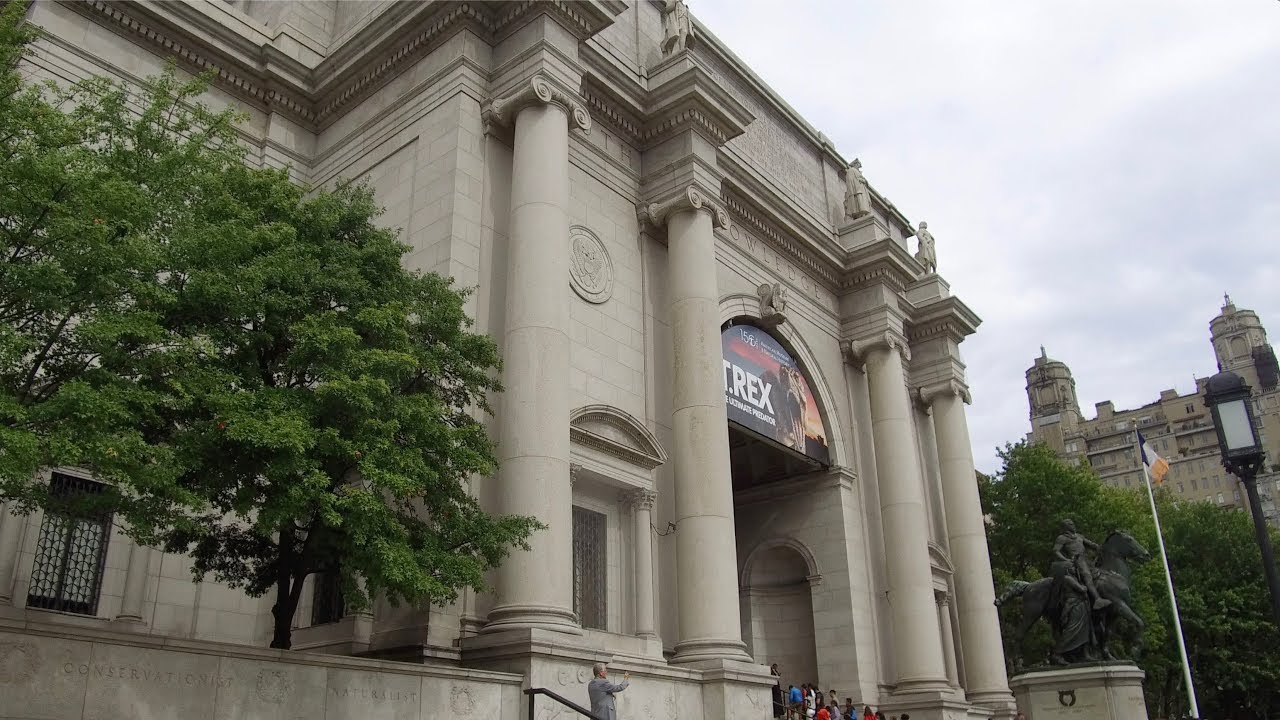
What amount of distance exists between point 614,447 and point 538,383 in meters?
3.66

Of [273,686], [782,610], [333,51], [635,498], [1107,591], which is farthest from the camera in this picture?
[782,610]

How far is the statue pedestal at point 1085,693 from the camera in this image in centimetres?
1889

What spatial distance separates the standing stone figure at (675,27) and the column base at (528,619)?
15.3 metres

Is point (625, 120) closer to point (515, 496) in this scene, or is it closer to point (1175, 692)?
point (515, 496)

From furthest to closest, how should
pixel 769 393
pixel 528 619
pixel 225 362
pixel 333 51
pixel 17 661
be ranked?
pixel 769 393
pixel 333 51
pixel 528 619
pixel 225 362
pixel 17 661

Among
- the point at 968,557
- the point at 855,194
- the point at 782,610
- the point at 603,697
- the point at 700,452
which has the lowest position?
→ the point at 603,697

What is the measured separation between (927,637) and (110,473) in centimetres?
2289

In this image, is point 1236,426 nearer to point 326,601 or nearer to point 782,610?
point 326,601

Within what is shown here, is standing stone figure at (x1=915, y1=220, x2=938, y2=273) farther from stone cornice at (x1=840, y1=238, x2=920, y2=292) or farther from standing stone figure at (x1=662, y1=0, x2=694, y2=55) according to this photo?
standing stone figure at (x1=662, y1=0, x2=694, y2=55)

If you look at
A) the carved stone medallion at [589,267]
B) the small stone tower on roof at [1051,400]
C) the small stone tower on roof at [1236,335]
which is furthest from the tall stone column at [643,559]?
the small stone tower on roof at [1236,335]

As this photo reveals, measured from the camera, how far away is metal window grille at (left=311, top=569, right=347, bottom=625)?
18.8 m

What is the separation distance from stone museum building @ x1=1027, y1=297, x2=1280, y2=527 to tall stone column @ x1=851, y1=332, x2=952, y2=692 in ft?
308

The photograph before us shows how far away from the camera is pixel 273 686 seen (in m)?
11.8

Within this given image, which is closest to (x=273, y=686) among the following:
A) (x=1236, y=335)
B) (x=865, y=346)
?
(x=865, y=346)
